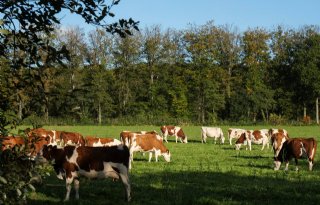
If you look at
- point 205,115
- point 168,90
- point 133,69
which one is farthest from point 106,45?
point 205,115

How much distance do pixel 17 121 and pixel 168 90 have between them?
Answer: 72035 mm

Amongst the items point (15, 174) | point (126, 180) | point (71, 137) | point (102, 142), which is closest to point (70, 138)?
point (71, 137)

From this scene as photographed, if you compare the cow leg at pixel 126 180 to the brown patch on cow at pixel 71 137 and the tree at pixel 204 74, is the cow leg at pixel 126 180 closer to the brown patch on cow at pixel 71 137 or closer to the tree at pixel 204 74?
the brown patch on cow at pixel 71 137

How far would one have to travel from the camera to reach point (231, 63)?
79.4 meters

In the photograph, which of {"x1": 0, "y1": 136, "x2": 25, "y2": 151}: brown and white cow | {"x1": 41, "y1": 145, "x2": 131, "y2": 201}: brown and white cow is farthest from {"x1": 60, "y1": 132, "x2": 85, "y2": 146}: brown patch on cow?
{"x1": 0, "y1": 136, "x2": 25, "y2": 151}: brown and white cow

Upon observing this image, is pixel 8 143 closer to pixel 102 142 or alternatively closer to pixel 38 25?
pixel 38 25

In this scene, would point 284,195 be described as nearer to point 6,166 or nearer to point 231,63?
point 6,166

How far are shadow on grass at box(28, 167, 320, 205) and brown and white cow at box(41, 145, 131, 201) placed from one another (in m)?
0.54

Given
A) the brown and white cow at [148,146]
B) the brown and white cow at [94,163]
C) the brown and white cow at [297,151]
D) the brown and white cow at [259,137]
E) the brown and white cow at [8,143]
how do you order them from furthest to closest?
the brown and white cow at [259,137] → the brown and white cow at [148,146] → the brown and white cow at [297,151] → the brown and white cow at [94,163] → the brown and white cow at [8,143]

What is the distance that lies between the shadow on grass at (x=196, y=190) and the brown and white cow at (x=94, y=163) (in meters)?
0.54

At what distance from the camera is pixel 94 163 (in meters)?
11.1

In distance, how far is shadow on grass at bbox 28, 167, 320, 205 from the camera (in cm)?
1077

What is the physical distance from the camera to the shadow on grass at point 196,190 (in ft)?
35.3

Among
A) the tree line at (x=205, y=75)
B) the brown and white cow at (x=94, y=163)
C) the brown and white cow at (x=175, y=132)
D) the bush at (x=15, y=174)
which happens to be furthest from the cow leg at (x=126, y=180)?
the tree line at (x=205, y=75)
